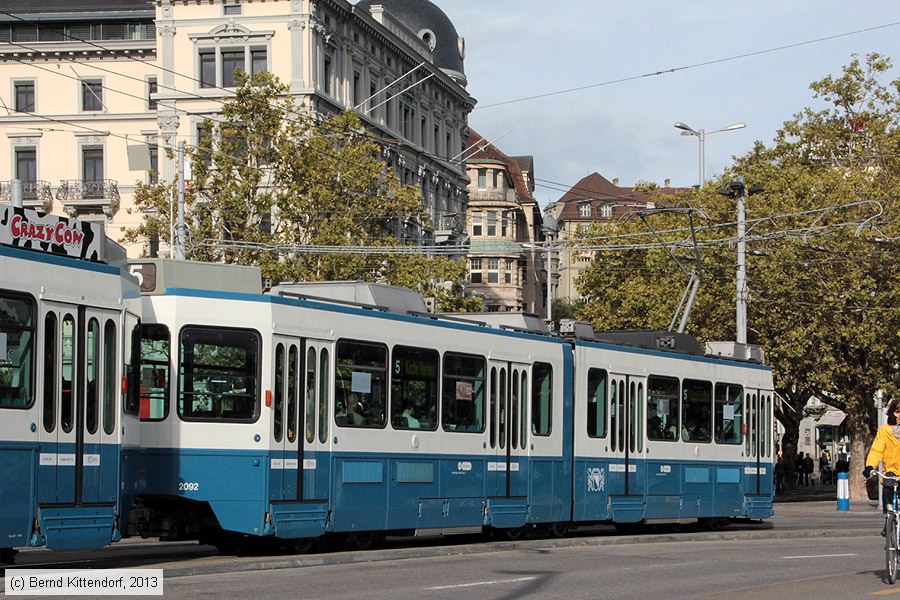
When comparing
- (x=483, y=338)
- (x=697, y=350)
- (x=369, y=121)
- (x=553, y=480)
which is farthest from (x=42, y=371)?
(x=369, y=121)

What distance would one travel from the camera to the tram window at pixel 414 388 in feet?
63.6

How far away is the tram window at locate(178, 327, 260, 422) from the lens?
667 inches

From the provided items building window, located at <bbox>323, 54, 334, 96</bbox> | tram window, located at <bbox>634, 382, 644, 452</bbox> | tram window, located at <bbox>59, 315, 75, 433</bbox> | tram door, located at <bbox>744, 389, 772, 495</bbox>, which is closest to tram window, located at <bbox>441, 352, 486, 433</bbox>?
tram window, located at <bbox>634, 382, 644, 452</bbox>

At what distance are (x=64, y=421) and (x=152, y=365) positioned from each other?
6.80 feet

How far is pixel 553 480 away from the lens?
22672 mm

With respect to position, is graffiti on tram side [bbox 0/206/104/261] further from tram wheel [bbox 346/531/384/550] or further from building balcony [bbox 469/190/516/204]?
building balcony [bbox 469/190/516/204]

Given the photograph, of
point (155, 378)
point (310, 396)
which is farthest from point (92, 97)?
point (155, 378)

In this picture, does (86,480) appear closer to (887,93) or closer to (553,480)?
(553,480)

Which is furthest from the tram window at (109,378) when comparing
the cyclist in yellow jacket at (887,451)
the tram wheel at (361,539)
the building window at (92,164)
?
the building window at (92,164)

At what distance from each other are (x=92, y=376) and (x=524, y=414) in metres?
8.17

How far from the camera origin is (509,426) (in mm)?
21719

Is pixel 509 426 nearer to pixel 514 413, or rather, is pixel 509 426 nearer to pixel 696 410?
pixel 514 413

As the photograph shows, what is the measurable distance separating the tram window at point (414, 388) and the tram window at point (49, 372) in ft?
17.8

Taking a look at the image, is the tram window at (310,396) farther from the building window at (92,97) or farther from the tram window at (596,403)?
the building window at (92,97)
